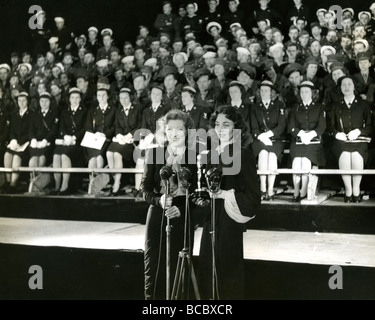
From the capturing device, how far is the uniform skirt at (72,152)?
408 centimetres

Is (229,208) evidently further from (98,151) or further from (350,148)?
(98,151)

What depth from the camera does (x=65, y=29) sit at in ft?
13.2

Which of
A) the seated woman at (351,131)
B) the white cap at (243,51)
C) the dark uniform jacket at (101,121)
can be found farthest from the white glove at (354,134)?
Answer: the dark uniform jacket at (101,121)

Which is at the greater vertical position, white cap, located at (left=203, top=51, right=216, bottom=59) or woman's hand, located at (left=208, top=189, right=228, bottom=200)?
white cap, located at (left=203, top=51, right=216, bottom=59)

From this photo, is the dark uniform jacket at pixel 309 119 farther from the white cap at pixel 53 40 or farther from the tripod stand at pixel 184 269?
the white cap at pixel 53 40

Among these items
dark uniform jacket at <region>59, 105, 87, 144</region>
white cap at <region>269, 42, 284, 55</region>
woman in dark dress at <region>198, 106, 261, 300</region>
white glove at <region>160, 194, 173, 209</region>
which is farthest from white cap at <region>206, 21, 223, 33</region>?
white glove at <region>160, 194, 173, 209</region>

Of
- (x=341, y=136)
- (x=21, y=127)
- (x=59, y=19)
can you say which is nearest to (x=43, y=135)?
(x=21, y=127)

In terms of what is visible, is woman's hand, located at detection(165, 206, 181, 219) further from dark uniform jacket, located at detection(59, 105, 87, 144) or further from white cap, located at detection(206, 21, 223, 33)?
white cap, located at detection(206, 21, 223, 33)

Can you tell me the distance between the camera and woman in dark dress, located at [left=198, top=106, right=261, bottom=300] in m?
2.42

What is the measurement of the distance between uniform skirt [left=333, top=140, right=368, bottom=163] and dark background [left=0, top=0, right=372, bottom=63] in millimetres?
1002

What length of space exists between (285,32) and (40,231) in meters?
2.62

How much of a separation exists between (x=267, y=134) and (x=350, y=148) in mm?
639
